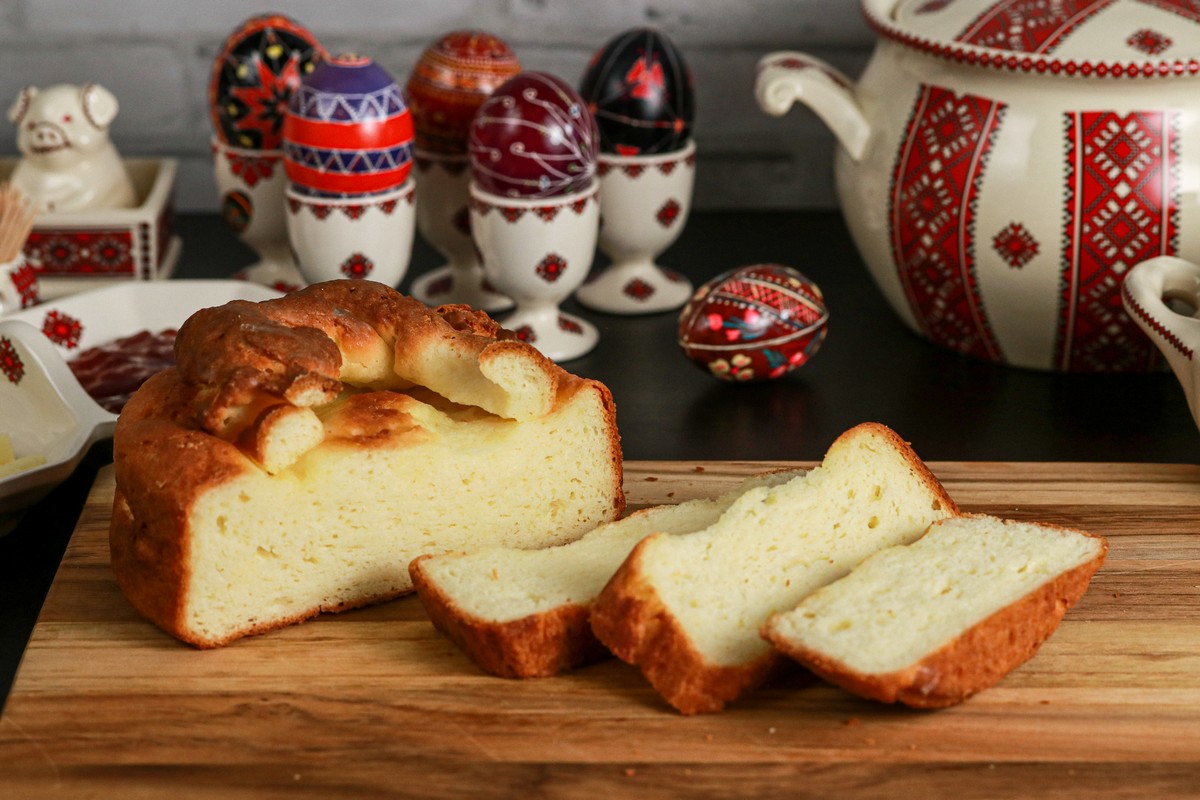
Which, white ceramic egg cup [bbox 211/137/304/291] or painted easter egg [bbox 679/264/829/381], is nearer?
painted easter egg [bbox 679/264/829/381]

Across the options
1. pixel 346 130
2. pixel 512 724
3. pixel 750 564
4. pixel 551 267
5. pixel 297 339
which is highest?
pixel 346 130

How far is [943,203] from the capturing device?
2676 mm

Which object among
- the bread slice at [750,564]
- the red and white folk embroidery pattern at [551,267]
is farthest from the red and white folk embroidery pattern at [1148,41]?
the red and white folk embroidery pattern at [551,267]

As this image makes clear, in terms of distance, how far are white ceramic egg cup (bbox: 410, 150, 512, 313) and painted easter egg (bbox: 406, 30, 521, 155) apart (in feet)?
0.15

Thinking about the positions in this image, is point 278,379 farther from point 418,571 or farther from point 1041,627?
point 1041,627

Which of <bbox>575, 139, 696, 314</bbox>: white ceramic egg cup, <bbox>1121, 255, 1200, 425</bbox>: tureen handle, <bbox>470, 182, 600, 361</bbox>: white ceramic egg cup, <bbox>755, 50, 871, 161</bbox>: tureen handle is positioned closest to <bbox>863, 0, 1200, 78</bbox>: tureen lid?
<bbox>755, 50, 871, 161</bbox>: tureen handle

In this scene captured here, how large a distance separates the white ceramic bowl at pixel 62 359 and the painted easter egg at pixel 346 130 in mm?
273

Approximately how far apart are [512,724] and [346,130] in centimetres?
135

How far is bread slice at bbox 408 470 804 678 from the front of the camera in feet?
6.17

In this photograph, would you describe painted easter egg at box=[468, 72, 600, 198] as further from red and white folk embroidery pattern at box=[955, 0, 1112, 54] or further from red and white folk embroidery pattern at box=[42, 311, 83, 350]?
red and white folk embroidery pattern at box=[42, 311, 83, 350]

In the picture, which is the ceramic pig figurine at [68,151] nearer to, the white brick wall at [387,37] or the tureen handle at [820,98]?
the white brick wall at [387,37]

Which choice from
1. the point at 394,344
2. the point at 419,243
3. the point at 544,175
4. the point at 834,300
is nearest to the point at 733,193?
the point at 834,300

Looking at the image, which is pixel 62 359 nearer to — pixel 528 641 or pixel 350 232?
pixel 350 232

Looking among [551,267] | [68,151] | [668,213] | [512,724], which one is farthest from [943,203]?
[68,151]
